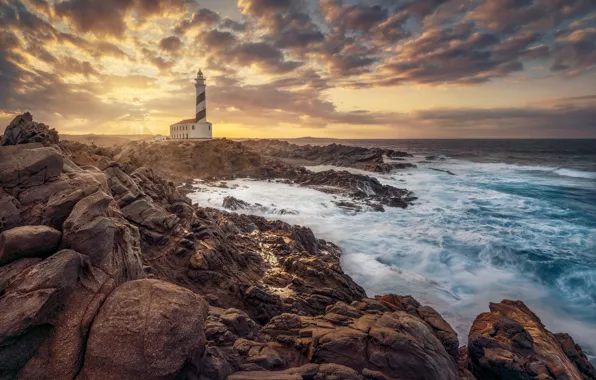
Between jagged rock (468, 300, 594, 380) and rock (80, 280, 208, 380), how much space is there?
256 inches

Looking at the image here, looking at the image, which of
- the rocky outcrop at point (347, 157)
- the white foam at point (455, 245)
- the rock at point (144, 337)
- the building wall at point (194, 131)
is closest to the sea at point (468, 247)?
the white foam at point (455, 245)

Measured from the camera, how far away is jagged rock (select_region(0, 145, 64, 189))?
22.1 feet

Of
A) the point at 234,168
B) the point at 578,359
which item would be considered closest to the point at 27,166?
the point at 578,359

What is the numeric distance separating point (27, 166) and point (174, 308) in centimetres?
540

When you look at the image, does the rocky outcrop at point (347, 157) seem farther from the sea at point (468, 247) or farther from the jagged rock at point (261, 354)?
the jagged rock at point (261, 354)

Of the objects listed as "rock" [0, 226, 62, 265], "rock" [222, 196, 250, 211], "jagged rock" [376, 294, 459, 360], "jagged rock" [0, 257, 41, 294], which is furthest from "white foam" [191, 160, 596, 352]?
"jagged rock" [0, 257, 41, 294]

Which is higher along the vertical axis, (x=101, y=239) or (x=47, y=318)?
(x=101, y=239)

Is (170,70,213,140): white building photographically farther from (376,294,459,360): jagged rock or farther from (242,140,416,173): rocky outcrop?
(376,294,459,360): jagged rock

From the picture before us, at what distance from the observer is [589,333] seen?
1116cm

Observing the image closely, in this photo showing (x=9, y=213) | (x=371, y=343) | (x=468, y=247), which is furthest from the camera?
(x=468, y=247)

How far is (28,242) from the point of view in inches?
199

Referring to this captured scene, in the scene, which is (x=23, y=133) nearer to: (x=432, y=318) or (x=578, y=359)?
(x=432, y=318)

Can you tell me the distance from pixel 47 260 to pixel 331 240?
45.8 ft

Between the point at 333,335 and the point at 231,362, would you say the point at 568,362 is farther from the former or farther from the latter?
the point at 231,362
